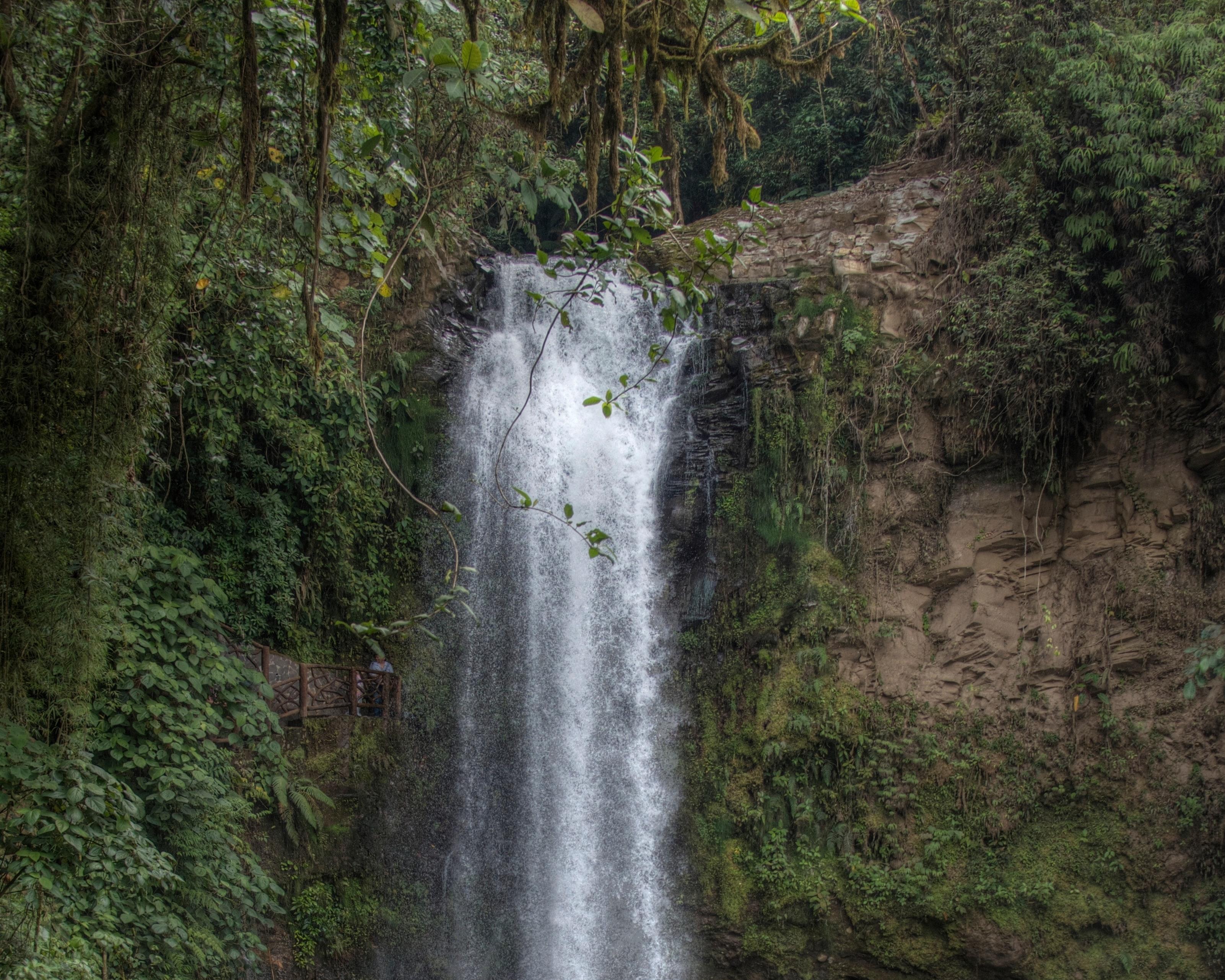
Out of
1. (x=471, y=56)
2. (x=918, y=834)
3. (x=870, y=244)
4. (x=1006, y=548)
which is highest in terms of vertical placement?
(x=870, y=244)

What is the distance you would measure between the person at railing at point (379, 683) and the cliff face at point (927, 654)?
354cm

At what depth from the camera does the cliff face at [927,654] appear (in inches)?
332

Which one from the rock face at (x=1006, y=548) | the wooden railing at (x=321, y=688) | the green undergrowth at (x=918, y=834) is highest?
the rock face at (x=1006, y=548)

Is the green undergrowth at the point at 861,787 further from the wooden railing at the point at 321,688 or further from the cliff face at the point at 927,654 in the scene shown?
the wooden railing at the point at 321,688

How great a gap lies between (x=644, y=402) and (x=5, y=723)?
8.55m

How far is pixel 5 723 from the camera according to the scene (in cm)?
436

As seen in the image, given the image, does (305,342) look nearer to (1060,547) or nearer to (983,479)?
(983,479)

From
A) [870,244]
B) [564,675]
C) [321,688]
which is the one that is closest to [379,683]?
[321,688]

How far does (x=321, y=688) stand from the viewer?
9.54m

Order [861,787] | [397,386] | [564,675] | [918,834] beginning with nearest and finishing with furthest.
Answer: [918,834]
[861,787]
[564,675]
[397,386]

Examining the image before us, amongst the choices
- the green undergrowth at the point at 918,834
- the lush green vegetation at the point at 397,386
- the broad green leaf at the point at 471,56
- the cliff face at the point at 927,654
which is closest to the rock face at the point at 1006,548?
the cliff face at the point at 927,654

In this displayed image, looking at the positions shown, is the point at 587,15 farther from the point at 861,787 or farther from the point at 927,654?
the point at 861,787

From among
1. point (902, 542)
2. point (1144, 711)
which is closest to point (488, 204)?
point (902, 542)

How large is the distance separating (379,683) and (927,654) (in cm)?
614
